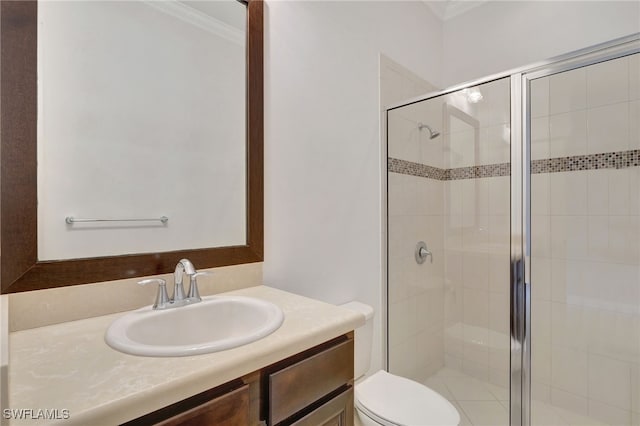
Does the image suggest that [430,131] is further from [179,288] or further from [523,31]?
[179,288]

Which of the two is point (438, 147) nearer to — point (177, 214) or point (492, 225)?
point (492, 225)

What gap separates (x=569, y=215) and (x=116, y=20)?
2130 millimetres

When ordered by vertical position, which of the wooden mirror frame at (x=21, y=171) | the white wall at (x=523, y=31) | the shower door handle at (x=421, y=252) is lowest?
the shower door handle at (x=421, y=252)

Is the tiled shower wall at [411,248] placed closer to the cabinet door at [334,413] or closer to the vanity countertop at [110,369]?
the cabinet door at [334,413]

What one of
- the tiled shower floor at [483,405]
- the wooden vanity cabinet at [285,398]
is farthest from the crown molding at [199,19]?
the tiled shower floor at [483,405]

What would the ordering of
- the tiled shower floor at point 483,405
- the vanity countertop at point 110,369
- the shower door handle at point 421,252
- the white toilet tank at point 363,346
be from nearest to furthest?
the vanity countertop at point 110,369 < the white toilet tank at point 363,346 < the tiled shower floor at point 483,405 < the shower door handle at point 421,252

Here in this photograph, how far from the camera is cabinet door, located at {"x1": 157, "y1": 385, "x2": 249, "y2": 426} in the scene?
0.58 m

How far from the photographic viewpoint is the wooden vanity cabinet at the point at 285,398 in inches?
23.7

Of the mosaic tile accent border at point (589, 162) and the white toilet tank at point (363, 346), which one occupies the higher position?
the mosaic tile accent border at point (589, 162)

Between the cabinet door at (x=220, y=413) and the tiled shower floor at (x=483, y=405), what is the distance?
1651mm

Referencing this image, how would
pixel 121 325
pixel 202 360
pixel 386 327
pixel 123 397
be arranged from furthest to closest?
pixel 386 327 → pixel 121 325 → pixel 202 360 → pixel 123 397

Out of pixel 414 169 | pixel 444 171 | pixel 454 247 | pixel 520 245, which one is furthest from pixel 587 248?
pixel 414 169

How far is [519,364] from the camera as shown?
167 cm

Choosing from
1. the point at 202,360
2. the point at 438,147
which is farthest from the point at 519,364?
the point at 202,360
